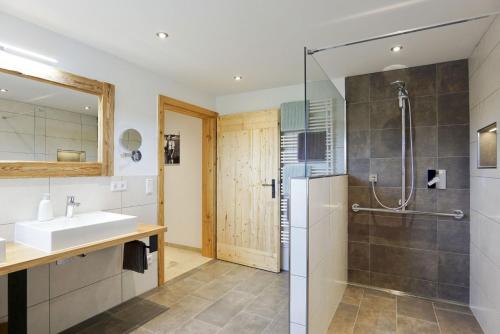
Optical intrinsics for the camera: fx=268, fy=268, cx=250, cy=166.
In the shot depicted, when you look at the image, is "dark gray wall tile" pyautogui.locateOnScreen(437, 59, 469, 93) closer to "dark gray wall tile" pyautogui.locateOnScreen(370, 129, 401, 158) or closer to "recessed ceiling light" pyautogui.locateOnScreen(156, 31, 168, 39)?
"dark gray wall tile" pyautogui.locateOnScreen(370, 129, 401, 158)

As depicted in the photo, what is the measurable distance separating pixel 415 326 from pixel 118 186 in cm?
277

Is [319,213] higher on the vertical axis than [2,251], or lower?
higher

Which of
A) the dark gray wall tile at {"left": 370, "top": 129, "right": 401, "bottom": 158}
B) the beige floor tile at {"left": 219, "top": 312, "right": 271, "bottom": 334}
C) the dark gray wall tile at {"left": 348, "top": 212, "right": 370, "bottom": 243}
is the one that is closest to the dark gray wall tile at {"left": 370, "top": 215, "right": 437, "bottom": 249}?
the dark gray wall tile at {"left": 348, "top": 212, "right": 370, "bottom": 243}

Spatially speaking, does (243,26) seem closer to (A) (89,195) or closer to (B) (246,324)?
(A) (89,195)

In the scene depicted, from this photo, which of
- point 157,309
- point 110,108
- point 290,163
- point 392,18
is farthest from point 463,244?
point 110,108

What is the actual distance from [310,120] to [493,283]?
5.57 feet

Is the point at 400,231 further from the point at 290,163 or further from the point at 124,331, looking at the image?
the point at 124,331

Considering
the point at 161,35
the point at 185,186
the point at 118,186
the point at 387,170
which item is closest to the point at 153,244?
the point at 118,186

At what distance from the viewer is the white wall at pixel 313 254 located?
1628mm

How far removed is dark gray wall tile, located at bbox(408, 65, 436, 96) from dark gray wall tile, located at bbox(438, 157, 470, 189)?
669 mm

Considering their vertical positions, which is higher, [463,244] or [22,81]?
[22,81]

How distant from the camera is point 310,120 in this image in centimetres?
203

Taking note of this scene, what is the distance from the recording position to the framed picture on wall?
13.6 feet

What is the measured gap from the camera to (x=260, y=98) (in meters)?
3.49
